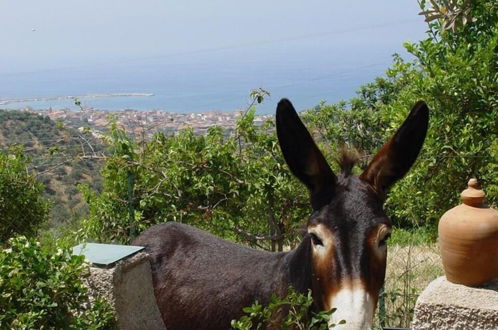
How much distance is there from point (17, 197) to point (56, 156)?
1047 mm

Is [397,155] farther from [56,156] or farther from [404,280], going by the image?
[56,156]

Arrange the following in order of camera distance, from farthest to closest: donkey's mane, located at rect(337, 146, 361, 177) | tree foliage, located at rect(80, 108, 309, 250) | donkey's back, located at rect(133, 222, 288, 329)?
tree foliage, located at rect(80, 108, 309, 250), donkey's back, located at rect(133, 222, 288, 329), donkey's mane, located at rect(337, 146, 361, 177)

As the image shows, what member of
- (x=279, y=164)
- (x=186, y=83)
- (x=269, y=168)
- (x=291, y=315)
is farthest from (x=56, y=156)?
(x=186, y=83)

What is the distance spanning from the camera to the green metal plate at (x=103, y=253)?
308 cm

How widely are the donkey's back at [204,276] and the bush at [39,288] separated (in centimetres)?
88

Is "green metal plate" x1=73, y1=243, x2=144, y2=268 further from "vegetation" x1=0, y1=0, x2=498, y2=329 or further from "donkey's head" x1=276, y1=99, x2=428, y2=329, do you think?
"vegetation" x1=0, y1=0, x2=498, y2=329

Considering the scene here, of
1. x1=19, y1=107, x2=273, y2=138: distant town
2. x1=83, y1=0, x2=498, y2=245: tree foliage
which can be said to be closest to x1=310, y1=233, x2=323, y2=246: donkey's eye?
x1=83, y1=0, x2=498, y2=245: tree foliage

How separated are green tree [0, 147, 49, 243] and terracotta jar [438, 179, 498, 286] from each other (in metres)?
4.86

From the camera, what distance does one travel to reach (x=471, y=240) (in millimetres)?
3967

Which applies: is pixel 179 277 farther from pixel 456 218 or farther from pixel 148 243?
pixel 456 218

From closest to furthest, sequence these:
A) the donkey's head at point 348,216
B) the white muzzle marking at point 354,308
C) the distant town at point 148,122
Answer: the white muzzle marking at point 354,308 → the donkey's head at point 348,216 → the distant town at point 148,122

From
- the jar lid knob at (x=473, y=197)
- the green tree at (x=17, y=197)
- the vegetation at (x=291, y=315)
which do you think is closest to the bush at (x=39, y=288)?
the vegetation at (x=291, y=315)

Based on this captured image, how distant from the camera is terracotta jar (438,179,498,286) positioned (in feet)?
12.9

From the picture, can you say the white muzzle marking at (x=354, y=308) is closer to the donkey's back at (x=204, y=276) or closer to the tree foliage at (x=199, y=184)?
the donkey's back at (x=204, y=276)
